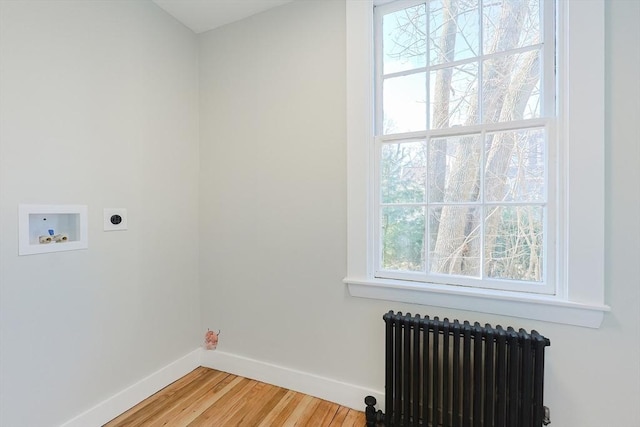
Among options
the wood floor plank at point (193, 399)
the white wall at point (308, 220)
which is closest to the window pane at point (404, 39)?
the white wall at point (308, 220)

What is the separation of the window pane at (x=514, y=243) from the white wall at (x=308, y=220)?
9.2 inches

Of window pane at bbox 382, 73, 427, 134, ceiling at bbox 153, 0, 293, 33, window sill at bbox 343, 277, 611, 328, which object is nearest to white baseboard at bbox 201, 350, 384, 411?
window sill at bbox 343, 277, 611, 328

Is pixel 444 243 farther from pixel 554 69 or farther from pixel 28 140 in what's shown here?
pixel 28 140

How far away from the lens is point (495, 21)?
1431mm

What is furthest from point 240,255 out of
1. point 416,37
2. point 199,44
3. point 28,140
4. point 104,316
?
point 416,37

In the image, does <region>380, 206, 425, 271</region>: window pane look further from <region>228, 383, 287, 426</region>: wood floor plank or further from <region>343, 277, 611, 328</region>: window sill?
<region>228, 383, 287, 426</region>: wood floor plank

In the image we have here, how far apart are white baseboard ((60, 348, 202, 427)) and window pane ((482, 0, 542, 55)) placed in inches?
108

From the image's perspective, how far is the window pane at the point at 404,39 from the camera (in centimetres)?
157

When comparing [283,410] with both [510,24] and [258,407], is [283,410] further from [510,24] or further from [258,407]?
[510,24]

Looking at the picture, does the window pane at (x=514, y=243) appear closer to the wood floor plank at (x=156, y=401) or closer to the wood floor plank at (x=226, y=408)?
the wood floor plank at (x=226, y=408)

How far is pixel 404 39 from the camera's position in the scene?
5.29 feet

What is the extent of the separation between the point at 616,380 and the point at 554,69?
1434mm

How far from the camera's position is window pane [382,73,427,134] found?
5.15ft

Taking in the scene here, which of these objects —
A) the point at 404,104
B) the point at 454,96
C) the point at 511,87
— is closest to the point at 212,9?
the point at 404,104
